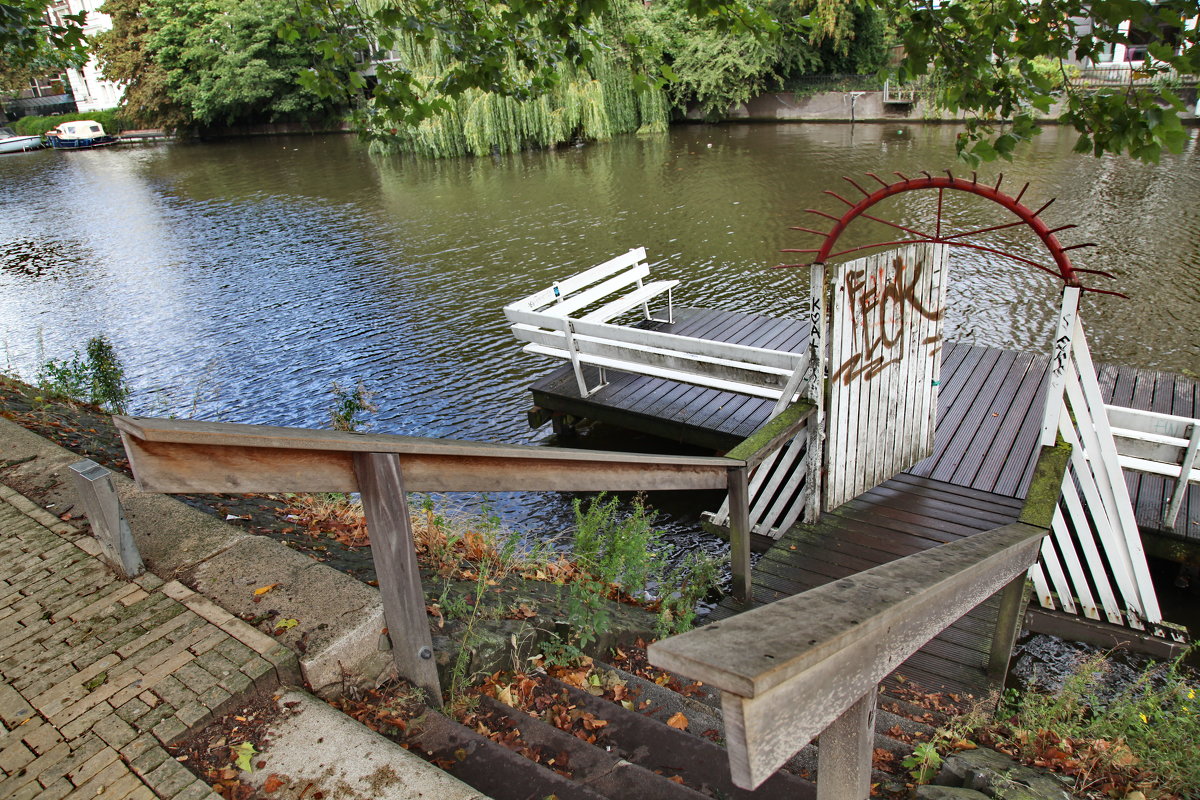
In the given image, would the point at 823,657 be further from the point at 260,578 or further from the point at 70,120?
the point at 70,120

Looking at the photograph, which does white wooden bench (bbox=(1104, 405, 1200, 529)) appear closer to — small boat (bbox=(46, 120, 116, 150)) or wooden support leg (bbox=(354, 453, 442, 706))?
wooden support leg (bbox=(354, 453, 442, 706))

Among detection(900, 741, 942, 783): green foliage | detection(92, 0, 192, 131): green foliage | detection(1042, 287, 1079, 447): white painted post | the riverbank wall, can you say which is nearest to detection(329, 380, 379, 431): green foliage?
detection(1042, 287, 1079, 447): white painted post

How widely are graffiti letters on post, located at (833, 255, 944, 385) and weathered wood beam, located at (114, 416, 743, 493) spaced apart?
216 cm

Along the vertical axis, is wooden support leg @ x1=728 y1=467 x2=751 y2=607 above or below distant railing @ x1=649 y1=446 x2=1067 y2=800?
below

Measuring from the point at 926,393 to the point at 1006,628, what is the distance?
6.98 ft

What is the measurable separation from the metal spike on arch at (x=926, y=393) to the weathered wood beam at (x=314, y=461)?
2.06 metres

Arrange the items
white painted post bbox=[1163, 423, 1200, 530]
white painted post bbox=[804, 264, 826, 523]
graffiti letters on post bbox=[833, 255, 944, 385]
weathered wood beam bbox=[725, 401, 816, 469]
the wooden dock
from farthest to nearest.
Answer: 1. white painted post bbox=[1163, 423, 1200, 530]
2. the wooden dock
3. graffiti letters on post bbox=[833, 255, 944, 385]
4. white painted post bbox=[804, 264, 826, 523]
5. weathered wood beam bbox=[725, 401, 816, 469]

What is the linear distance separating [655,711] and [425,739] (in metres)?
0.97

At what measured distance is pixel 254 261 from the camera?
17.9m

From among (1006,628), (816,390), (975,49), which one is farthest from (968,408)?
(1006,628)

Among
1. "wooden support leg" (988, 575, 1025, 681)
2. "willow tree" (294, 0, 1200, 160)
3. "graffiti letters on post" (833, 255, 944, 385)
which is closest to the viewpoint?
"wooden support leg" (988, 575, 1025, 681)

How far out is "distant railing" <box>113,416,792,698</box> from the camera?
1.93 meters

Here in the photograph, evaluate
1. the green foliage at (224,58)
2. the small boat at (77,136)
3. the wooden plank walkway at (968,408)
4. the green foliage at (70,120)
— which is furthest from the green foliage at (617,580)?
the green foliage at (70,120)

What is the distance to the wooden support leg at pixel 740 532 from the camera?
4363 millimetres
